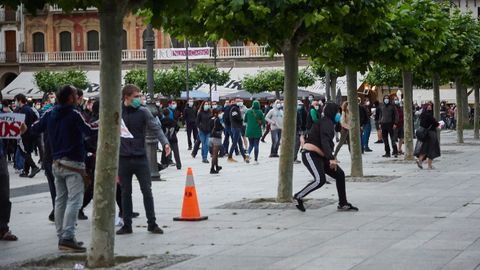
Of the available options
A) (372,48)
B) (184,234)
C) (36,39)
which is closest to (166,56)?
(36,39)

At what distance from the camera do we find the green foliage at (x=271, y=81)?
6212 centimetres

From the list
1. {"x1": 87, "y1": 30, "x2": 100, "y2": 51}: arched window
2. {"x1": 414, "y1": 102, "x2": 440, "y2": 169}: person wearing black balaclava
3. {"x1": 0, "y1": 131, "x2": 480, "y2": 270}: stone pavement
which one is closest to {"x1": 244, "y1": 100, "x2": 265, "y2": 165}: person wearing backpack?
{"x1": 414, "y1": 102, "x2": 440, "y2": 169}: person wearing black balaclava

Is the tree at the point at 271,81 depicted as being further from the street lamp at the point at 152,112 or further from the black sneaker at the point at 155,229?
the black sneaker at the point at 155,229

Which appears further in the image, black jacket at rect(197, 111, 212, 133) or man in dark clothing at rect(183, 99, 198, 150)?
man in dark clothing at rect(183, 99, 198, 150)

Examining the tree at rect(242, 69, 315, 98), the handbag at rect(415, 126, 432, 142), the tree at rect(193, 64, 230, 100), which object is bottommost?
the handbag at rect(415, 126, 432, 142)

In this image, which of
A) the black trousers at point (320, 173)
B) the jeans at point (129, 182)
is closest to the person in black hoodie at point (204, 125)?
the black trousers at point (320, 173)

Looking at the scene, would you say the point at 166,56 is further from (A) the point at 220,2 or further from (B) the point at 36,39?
(A) the point at 220,2

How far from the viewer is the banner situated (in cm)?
1253

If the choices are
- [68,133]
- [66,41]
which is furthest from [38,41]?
[68,133]

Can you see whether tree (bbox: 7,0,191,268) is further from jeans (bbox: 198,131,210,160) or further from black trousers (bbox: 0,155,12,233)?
jeans (bbox: 198,131,210,160)

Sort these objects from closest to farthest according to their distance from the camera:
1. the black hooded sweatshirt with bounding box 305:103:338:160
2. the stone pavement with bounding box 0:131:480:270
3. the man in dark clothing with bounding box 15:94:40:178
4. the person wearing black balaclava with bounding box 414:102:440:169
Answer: the stone pavement with bounding box 0:131:480:270, the black hooded sweatshirt with bounding box 305:103:338:160, the man in dark clothing with bounding box 15:94:40:178, the person wearing black balaclava with bounding box 414:102:440:169

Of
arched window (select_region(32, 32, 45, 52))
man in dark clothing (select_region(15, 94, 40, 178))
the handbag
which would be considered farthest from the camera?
arched window (select_region(32, 32, 45, 52))

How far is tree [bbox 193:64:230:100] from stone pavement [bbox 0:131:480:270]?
1711 inches

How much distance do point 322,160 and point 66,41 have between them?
199ft
